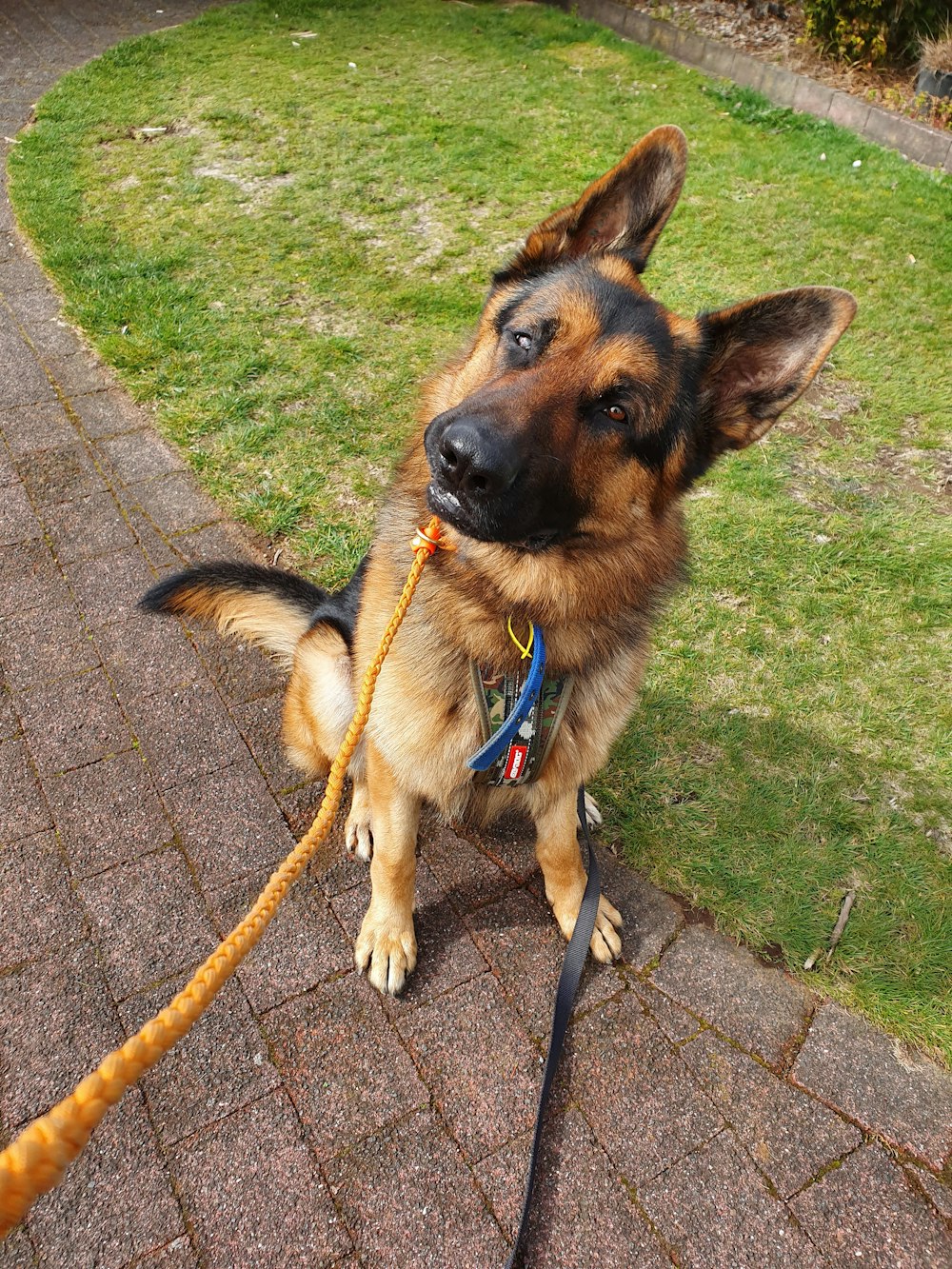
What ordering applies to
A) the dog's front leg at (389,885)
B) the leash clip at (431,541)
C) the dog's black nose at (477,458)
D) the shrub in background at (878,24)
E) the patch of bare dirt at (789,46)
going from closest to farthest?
the dog's black nose at (477,458)
the leash clip at (431,541)
the dog's front leg at (389,885)
the patch of bare dirt at (789,46)
the shrub in background at (878,24)

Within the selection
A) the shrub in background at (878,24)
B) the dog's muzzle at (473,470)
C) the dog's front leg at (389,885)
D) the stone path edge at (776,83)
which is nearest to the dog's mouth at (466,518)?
the dog's muzzle at (473,470)

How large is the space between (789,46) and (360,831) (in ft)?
40.0

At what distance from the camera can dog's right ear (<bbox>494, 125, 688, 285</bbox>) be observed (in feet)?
8.14

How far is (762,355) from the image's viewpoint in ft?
7.83

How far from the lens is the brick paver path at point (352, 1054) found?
2281 millimetres

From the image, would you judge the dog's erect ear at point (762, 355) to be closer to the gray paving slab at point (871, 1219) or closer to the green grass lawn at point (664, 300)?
the green grass lawn at point (664, 300)

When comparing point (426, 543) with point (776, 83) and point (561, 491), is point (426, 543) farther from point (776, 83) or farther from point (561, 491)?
point (776, 83)

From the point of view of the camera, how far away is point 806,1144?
8.16 ft

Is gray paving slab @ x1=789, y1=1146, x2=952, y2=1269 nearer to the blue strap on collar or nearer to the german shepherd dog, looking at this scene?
the german shepherd dog

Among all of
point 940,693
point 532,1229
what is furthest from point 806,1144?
point 940,693

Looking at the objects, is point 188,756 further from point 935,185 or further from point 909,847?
point 935,185

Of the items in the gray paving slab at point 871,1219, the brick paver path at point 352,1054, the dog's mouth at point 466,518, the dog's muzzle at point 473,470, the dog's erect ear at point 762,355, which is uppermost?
the dog's erect ear at point 762,355

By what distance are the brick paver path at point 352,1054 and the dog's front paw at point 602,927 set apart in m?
0.07

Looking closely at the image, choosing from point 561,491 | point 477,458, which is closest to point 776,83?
point 561,491
